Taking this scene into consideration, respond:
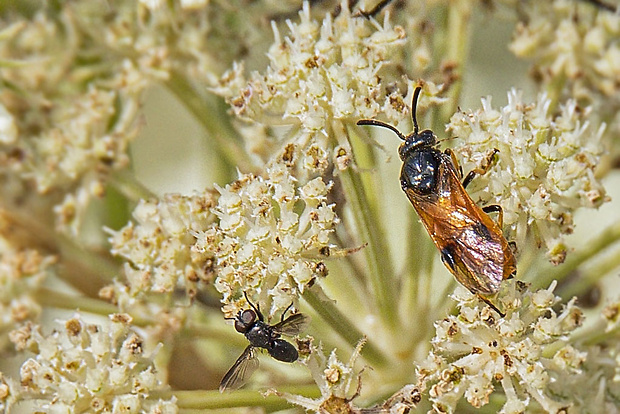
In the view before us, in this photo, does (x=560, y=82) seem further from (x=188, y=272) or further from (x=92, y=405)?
(x=92, y=405)

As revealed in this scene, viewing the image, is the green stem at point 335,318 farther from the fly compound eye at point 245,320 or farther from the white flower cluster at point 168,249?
the white flower cluster at point 168,249

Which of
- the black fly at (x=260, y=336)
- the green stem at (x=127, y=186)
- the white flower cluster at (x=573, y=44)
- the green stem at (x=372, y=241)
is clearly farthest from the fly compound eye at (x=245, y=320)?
the white flower cluster at (x=573, y=44)

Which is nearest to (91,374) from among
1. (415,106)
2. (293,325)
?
(293,325)

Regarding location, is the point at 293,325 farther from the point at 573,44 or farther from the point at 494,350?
the point at 573,44

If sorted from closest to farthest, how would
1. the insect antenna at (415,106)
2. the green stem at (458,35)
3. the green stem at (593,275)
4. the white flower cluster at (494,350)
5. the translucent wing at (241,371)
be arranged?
1. the white flower cluster at (494,350)
2. the translucent wing at (241,371)
3. the insect antenna at (415,106)
4. the green stem at (593,275)
5. the green stem at (458,35)

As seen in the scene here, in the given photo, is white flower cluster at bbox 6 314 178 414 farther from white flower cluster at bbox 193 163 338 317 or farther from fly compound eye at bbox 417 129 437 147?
fly compound eye at bbox 417 129 437 147

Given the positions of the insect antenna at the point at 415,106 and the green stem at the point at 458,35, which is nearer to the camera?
the insect antenna at the point at 415,106
